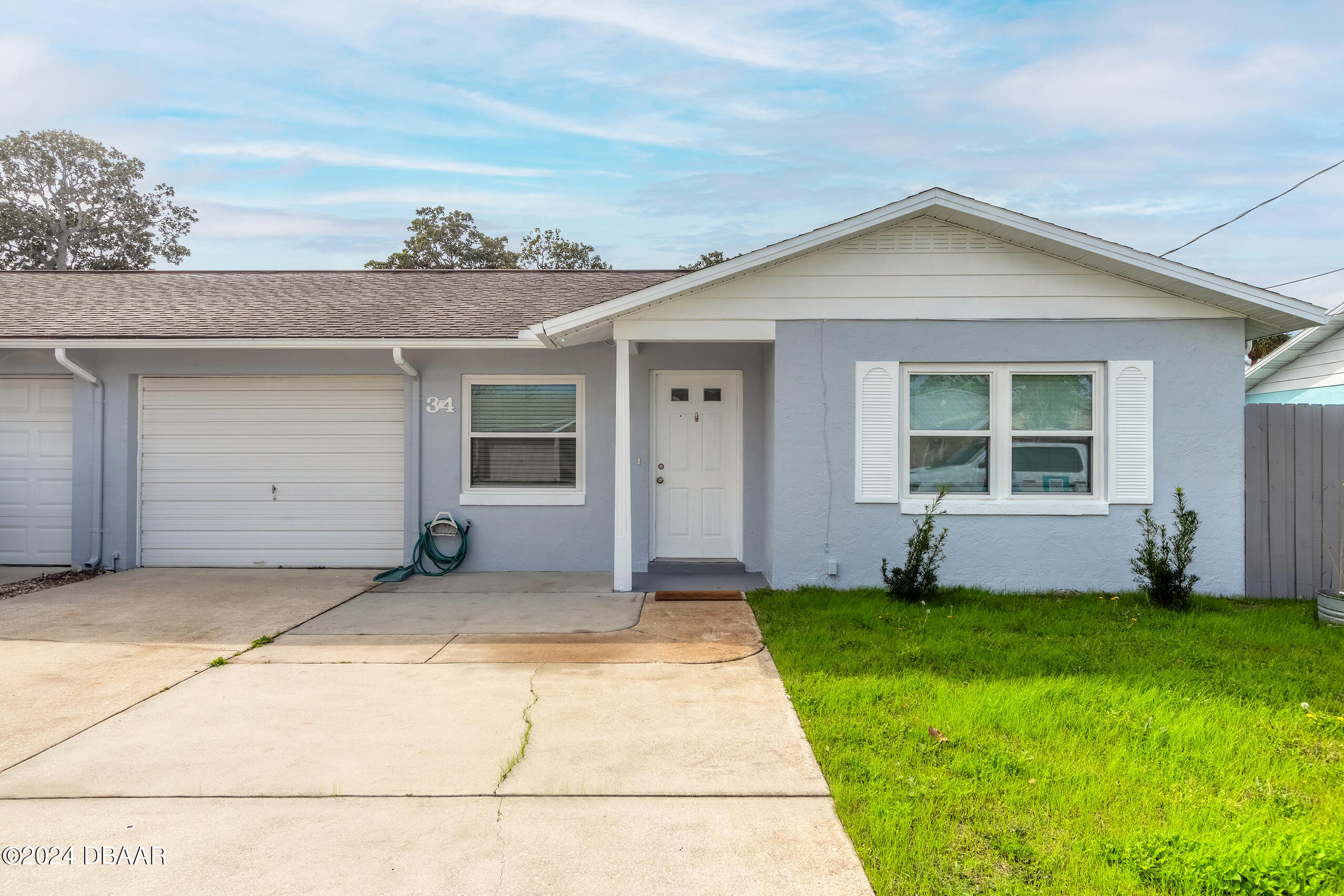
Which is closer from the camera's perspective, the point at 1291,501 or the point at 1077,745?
the point at 1077,745

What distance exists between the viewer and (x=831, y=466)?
7746mm

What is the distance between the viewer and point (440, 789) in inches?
141

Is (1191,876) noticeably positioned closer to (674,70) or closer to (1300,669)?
(1300,669)

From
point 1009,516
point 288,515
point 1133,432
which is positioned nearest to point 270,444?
point 288,515

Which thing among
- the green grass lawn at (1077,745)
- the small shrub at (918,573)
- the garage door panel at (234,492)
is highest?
the garage door panel at (234,492)

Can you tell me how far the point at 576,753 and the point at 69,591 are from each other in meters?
7.18

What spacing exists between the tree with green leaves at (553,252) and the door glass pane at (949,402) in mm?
27298

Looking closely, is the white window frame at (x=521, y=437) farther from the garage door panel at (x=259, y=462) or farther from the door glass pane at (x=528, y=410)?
the garage door panel at (x=259, y=462)

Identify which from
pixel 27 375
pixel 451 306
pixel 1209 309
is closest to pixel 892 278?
pixel 1209 309

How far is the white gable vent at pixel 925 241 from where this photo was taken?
7648mm

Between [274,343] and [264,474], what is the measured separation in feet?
6.01

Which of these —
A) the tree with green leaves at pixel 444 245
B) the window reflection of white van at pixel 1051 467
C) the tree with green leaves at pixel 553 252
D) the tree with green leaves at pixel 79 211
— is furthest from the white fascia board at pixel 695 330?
the tree with green leaves at pixel 79 211

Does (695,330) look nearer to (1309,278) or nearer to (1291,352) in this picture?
(1291,352)

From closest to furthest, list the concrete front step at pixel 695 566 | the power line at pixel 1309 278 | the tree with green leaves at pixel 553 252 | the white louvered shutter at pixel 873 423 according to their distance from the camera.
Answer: the white louvered shutter at pixel 873 423 → the concrete front step at pixel 695 566 → the power line at pixel 1309 278 → the tree with green leaves at pixel 553 252
